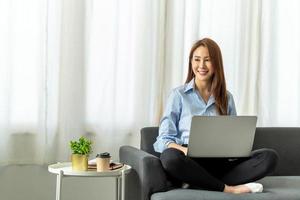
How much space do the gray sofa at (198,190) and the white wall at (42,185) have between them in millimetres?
340

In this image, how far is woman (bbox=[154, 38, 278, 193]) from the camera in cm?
272

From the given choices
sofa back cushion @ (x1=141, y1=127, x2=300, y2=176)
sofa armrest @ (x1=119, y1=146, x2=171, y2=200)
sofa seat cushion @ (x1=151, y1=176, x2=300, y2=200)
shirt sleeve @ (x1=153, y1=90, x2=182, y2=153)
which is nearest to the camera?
sofa seat cushion @ (x1=151, y1=176, x2=300, y2=200)

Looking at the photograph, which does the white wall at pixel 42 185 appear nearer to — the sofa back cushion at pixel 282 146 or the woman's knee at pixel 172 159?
Result: the woman's knee at pixel 172 159

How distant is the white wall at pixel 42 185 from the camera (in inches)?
129

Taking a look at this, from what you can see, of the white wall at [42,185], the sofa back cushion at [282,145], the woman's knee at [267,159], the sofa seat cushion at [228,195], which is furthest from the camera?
the sofa back cushion at [282,145]

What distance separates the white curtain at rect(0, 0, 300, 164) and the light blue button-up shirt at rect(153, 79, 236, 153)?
33 cm

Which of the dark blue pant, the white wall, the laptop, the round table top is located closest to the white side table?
the round table top

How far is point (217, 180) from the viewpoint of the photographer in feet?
9.00

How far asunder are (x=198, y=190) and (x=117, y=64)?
106cm

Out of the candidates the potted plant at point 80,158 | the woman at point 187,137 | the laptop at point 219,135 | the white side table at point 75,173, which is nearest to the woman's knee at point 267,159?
the woman at point 187,137

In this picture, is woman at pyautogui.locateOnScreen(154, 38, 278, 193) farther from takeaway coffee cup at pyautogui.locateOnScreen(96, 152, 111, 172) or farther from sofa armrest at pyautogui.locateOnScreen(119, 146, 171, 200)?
takeaway coffee cup at pyautogui.locateOnScreen(96, 152, 111, 172)

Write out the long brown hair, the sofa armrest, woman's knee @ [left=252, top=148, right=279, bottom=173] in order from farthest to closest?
1. the long brown hair
2. woman's knee @ [left=252, top=148, right=279, bottom=173]
3. the sofa armrest

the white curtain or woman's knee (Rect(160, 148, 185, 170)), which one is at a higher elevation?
the white curtain

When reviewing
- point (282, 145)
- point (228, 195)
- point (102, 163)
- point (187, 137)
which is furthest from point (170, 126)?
point (282, 145)
